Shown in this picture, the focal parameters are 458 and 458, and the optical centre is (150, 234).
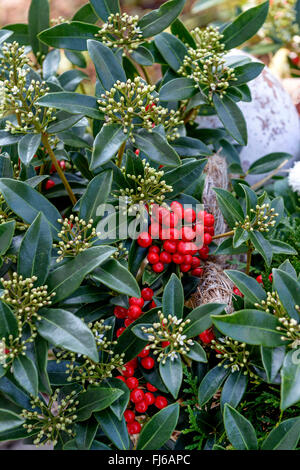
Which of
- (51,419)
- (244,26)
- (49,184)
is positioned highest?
(244,26)

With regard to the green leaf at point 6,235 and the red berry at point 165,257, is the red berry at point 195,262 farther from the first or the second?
the green leaf at point 6,235

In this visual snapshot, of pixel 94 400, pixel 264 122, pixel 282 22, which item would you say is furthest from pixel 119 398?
pixel 282 22

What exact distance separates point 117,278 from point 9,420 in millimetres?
282

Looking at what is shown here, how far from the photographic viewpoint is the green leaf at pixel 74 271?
2.48ft

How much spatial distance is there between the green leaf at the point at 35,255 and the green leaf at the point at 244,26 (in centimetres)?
67

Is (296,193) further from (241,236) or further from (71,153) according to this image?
(71,153)

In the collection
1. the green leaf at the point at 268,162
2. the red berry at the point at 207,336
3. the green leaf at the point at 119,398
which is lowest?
the green leaf at the point at 119,398

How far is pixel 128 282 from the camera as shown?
0.78 m

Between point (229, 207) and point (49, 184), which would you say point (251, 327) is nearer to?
point (229, 207)

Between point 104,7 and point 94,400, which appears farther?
point 104,7

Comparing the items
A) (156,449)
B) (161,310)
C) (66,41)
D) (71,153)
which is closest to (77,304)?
(161,310)

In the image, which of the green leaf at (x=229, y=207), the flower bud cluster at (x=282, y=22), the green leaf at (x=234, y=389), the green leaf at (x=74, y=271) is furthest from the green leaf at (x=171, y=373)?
the flower bud cluster at (x=282, y=22)

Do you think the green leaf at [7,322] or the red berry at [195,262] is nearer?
the green leaf at [7,322]

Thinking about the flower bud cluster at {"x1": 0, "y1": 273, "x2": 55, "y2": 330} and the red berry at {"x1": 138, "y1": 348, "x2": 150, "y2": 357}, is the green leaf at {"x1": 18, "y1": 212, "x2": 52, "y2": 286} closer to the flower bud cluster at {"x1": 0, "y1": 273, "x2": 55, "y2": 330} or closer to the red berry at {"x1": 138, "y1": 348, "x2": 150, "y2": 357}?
the flower bud cluster at {"x1": 0, "y1": 273, "x2": 55, "y2": 330}
